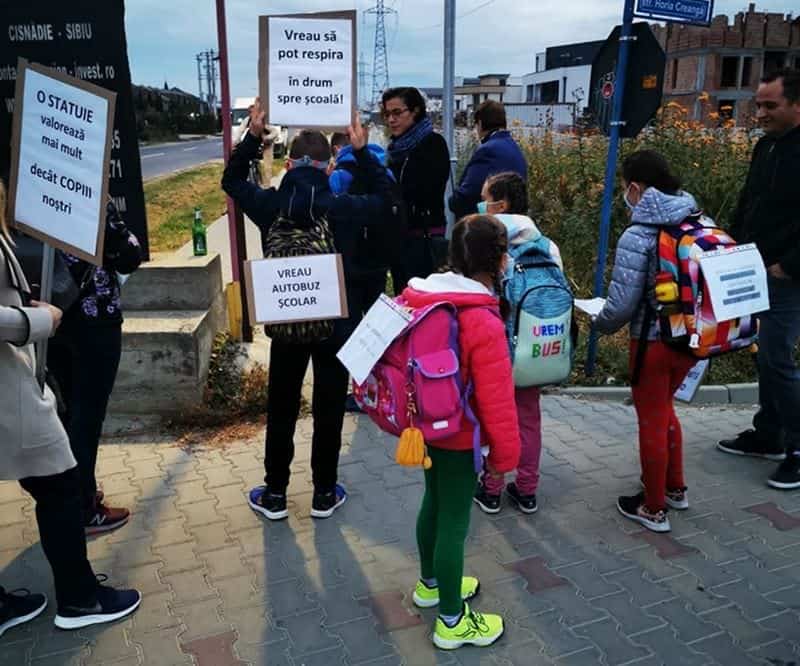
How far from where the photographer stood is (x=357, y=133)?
318cm

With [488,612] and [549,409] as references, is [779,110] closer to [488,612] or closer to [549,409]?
[549,409]

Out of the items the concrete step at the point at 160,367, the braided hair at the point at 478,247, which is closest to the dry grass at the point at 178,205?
the concrete step at the point at 160,367

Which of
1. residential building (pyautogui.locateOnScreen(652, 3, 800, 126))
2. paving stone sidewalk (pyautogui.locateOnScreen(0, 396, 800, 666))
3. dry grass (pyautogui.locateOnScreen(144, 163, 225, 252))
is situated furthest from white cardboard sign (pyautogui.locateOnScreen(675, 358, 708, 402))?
residential building (pyautogui.locateOnScreen(652, 3, 800, 126))

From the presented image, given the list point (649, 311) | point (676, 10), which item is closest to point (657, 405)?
point (649, 311)

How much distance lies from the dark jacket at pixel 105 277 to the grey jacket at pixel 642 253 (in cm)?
216

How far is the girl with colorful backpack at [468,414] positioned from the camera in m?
2.40

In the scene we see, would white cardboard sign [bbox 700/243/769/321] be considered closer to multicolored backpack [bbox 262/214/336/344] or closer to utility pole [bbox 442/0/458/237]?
multicolored backpack [bbox 262/214/336/344]

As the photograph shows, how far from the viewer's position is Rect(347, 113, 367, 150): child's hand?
3.17 m

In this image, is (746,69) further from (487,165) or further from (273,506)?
(273,506)

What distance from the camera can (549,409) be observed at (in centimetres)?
501

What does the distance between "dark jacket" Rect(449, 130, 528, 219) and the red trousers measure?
6.27 ft

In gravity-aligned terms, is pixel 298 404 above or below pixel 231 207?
below

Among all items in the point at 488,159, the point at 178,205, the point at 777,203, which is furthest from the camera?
the point at 178,205

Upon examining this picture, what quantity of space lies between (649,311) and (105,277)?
242cm
